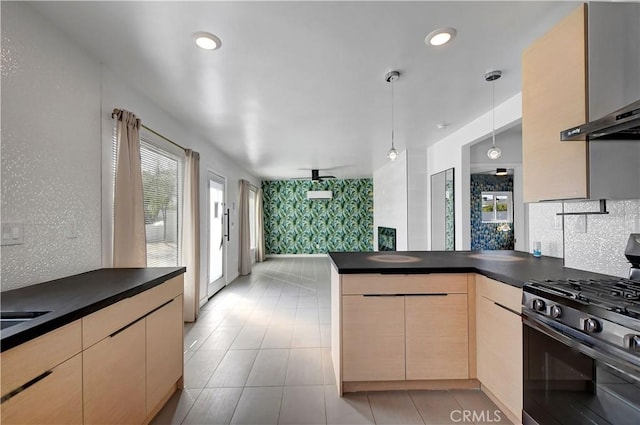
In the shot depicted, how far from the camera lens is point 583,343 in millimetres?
1188

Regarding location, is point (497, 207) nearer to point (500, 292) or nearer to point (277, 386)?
point (500, 292)

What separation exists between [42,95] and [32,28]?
0.36m

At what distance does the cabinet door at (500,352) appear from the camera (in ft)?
5.30

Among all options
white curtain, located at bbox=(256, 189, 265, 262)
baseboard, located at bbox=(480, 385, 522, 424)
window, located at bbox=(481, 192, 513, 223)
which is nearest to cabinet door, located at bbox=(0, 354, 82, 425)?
baseboard, located at bbox=(480, 385, 522, 424)

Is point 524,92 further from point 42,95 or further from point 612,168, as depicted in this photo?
point 42,95

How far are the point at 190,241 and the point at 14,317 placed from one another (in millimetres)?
2398

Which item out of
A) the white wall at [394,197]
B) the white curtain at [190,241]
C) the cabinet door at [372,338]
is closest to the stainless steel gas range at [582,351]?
the cabinet door at [372,338]

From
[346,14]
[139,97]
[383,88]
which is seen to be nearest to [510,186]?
[383,88]

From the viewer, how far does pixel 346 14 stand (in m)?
1.64

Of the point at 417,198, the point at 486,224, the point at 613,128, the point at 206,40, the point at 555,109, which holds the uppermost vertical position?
the point at 206,40

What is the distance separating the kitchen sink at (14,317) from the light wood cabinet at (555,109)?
2623 mm

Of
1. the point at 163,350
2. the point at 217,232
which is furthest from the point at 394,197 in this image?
the point at 163,350

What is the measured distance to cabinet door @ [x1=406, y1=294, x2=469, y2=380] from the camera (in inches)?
78.4

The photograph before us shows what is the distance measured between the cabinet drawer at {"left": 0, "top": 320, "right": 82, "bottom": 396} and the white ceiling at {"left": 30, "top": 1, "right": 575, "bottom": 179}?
1676 millimetres
